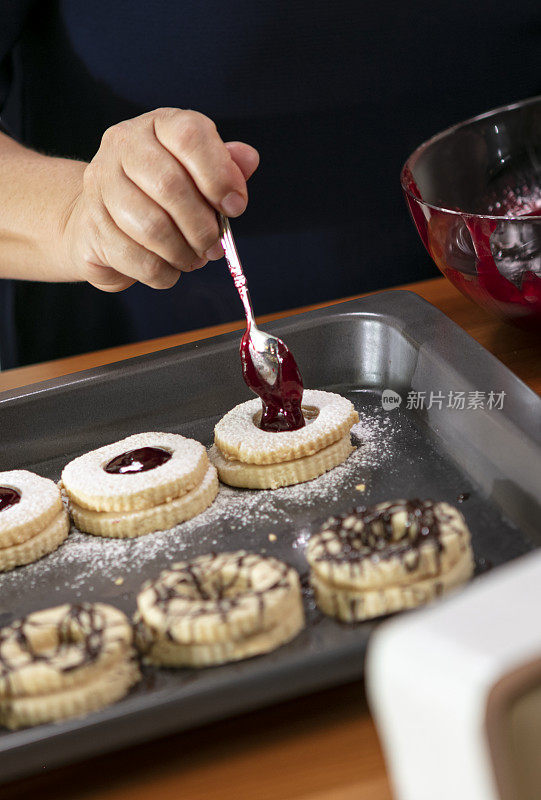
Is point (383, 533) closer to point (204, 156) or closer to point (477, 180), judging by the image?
point (204, 156)

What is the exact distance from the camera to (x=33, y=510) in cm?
100

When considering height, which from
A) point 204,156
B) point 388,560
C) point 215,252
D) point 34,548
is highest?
point 204,156

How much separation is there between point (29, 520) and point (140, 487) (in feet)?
0.43

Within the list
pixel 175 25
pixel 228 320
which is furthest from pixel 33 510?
pixel 175 25

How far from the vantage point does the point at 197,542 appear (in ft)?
3.17

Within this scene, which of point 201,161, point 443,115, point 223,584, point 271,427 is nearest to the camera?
point 223,584

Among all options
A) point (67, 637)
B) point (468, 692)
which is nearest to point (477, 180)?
point (67, 637)

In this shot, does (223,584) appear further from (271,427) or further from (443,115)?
(443,115)

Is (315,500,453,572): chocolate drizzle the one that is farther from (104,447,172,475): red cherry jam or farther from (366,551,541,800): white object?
(366,551,541,800): white object

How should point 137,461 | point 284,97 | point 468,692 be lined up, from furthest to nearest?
point 284,97
point 137,461
point 468,692

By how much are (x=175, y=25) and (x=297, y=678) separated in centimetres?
116

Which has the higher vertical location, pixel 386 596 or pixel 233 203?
pixel 233 203

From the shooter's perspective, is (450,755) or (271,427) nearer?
(450,755)

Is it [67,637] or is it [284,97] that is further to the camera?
[284,97]
